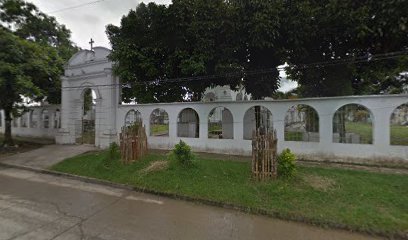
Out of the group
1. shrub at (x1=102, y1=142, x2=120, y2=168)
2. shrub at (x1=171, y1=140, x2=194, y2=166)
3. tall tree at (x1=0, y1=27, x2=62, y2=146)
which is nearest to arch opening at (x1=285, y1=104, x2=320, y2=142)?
shrub at (x1=171, y1=140, x2=194, y2=166)

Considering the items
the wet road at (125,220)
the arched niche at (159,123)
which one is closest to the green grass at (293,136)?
the wet road at (125,220)

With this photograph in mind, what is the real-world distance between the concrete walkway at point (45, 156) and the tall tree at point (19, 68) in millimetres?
2819

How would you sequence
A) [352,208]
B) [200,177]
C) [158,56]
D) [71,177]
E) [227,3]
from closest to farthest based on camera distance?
1. [352,208]
2. [200,177]
3. [71,177]
4. [227,3]
5. [158,56]

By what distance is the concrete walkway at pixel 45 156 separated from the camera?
1022cm

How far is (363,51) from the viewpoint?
36.0 ft

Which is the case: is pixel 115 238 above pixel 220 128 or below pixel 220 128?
below

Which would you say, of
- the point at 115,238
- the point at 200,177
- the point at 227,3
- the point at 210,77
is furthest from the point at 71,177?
the point at 227,3

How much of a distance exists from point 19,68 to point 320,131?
13.3 m

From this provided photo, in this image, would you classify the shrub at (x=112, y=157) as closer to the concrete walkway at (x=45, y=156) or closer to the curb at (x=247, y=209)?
the curb at (x=247, y=209)

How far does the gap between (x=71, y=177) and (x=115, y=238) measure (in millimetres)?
5174

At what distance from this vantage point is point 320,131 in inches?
365

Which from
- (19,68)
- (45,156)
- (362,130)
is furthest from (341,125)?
(19,68)

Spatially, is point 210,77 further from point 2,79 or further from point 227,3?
Result: point 2,79

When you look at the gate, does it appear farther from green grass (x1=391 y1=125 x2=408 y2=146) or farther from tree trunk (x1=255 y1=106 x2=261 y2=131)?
green grass (x1=391 y1=125 x2=408 y2=146)
